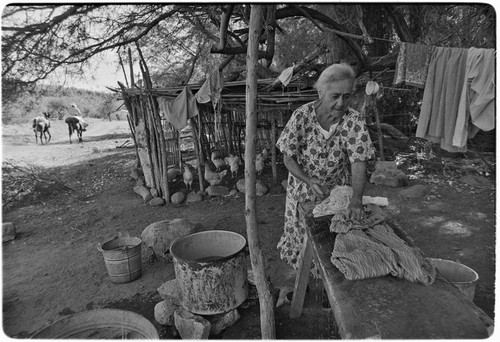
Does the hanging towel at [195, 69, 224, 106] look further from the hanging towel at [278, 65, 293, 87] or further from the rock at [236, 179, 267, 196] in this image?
the rock at [236, 179, 267, 196]

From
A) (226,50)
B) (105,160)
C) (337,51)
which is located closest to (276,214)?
(226,50)

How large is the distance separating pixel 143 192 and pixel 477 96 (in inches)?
268

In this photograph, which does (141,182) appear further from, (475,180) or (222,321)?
(475,180)

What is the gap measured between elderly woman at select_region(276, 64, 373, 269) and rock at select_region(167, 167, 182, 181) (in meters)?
6.26

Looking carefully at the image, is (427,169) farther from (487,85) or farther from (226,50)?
(226,50)

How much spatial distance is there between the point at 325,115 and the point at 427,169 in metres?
7.03

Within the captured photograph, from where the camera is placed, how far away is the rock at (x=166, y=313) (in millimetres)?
3023

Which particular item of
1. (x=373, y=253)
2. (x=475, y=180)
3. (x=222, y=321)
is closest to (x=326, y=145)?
(x=373, y=253)

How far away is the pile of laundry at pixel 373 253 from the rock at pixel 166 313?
74.0 inches

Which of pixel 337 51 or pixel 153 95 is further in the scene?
pixel 153 95

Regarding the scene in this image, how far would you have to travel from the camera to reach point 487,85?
3.25 m

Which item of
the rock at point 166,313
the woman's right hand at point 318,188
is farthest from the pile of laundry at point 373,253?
the rock at point 166,313

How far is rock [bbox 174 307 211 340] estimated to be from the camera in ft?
8.84

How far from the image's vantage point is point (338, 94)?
231cm
